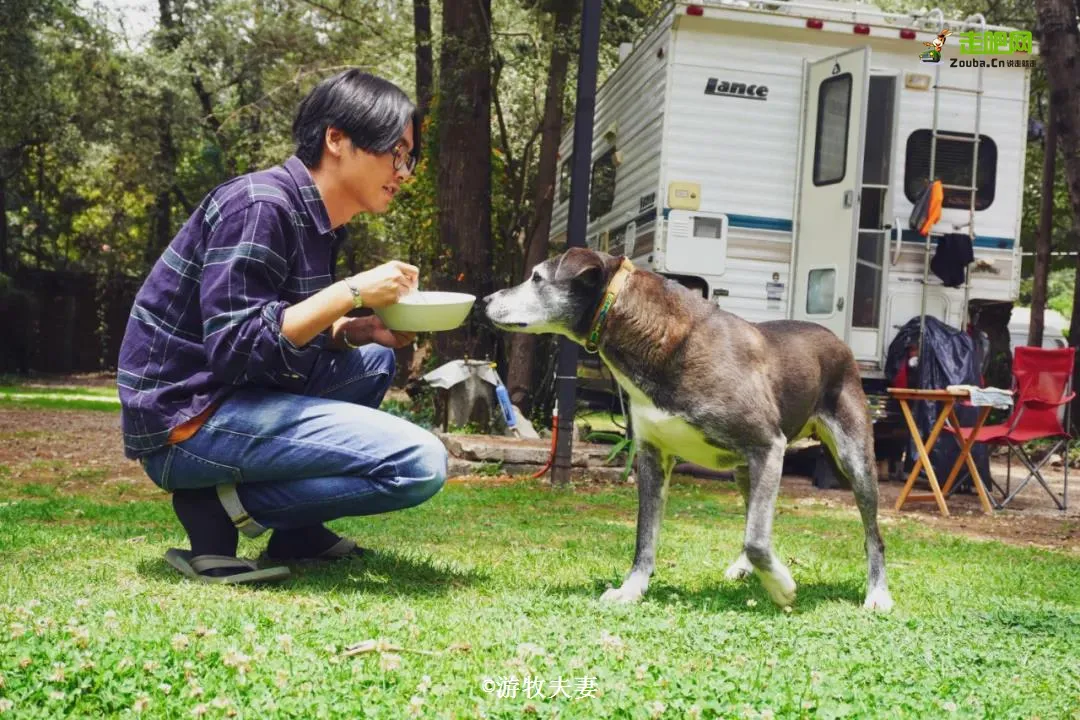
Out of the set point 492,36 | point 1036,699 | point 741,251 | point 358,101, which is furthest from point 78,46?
point 1036,699

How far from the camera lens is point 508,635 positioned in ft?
9.74

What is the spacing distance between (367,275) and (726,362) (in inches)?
51.5

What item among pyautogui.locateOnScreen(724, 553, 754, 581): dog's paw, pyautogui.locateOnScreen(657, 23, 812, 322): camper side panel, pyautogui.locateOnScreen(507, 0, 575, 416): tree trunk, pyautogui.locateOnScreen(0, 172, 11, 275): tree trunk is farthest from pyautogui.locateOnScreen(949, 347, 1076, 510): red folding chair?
pyautogui.locateOnScreen(0, 172, 11, 275): tree trunk

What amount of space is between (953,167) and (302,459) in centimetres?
805

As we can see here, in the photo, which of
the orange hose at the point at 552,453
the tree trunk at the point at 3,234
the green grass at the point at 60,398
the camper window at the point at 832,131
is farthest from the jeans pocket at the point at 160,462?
the tree trunk at the point at 3,234

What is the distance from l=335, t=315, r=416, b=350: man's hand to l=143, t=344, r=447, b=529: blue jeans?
0.26 m

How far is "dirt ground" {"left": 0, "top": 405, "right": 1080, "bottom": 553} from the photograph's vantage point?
678 cm

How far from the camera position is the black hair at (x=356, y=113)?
3.44 meters

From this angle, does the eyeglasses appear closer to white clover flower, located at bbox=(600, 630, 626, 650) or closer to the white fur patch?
the white fur patch

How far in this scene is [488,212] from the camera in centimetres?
1109

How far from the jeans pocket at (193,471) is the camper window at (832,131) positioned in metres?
6.87

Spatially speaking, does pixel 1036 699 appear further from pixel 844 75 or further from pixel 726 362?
pixel 844 75

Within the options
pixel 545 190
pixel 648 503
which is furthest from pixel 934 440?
pixel 545 190

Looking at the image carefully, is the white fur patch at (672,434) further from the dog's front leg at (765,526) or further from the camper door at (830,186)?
the camper door at (830,186)
